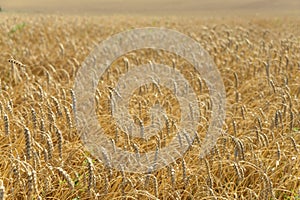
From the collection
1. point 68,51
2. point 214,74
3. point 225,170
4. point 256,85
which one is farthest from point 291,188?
point 68,51

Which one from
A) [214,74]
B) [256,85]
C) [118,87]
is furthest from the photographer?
[214,74]

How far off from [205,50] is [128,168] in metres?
4.22

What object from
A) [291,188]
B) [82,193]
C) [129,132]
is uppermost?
[129,132]

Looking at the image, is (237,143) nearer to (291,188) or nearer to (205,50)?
(291,188)

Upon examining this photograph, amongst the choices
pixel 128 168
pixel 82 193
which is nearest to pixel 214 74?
pixel 128 168

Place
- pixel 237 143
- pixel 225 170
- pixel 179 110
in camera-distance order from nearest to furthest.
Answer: pixel 237 143 < pixel 225 170 < pixel 179 110

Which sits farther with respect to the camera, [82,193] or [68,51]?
[68,51]

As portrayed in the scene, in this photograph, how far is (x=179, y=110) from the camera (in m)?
3.70

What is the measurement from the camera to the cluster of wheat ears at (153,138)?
2074 millimetres

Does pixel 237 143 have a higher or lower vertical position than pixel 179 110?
higher

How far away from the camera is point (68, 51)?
645cm

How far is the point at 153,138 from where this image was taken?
3.16 metres

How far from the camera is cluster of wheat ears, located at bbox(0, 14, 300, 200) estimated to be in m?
2.07

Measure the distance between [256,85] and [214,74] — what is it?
0.78 metres
